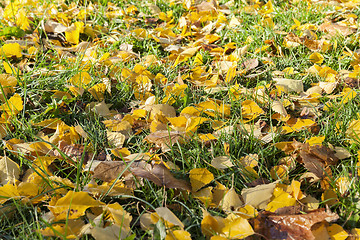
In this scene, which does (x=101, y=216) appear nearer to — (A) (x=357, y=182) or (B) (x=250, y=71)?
(A) (x=357, y=182)

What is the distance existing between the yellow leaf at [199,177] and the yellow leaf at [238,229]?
24 cm

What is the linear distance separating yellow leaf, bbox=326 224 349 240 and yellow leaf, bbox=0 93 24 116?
1619 millimetres

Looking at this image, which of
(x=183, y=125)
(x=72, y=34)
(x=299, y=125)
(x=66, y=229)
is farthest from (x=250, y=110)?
(x=72, y=34)

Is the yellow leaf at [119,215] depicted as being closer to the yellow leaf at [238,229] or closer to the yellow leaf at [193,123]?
the yellow leaf at [238,229]

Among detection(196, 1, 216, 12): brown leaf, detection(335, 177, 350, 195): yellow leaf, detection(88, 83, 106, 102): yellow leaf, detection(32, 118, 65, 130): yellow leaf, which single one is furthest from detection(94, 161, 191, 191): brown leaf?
detection(196, 1, 216, 12): brown leaf

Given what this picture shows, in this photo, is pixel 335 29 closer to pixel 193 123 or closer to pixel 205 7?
pixel 205 7

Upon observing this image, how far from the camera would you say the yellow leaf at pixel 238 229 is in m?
1.21

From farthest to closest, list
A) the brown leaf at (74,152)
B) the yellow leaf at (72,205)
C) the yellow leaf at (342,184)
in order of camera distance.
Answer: the brown leaf at (74,152) → the yellow leaf at (342,184) → the yellow leaf at (72,205)

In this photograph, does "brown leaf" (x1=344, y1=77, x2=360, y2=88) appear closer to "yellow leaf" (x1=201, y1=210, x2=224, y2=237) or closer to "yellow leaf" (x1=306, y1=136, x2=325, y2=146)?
"yellow leaf" (x1=306, y1=136, x2=325, y2=146)

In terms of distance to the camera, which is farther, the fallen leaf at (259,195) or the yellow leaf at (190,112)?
the yellow leaf at (190,112)

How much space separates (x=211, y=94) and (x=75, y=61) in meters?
0.98

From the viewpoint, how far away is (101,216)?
1.29 m

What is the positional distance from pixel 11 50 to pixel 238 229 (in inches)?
81.0

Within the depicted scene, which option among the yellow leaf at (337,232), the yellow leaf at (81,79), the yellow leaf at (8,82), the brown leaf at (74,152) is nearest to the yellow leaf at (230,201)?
the yellow leaf at (337,232)
